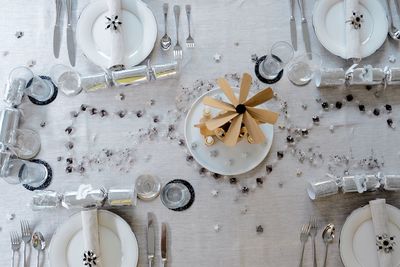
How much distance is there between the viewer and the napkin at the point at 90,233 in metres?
1.34

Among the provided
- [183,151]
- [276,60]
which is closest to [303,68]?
[276,60]

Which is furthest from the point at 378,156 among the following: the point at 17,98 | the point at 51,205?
the point at 17,98

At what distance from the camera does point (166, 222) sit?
1.39 metres

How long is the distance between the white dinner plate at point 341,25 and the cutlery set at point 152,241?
74cm

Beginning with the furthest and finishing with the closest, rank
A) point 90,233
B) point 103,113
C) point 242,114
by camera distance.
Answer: point 103,113, point 90,233, point 242,114

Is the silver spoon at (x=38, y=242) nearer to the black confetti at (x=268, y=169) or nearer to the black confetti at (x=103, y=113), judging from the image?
the black confetti at (x=103, y=113)

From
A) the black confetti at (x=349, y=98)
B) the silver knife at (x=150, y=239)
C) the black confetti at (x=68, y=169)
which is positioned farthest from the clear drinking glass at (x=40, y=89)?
the black confetti at (x=349, y=98)

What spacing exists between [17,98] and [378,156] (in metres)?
1.09

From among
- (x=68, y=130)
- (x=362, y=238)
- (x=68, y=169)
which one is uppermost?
(x=68, y=130)

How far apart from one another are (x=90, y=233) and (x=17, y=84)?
49 cm

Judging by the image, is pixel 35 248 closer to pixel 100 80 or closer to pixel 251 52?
pixel 100 80

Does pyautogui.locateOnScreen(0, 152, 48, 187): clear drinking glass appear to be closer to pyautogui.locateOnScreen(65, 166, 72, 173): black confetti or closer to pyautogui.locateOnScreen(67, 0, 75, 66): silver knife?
pyautogui.locateOnScreen(65, 166, 72, 173): black confetti

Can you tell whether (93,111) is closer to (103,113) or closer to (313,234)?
(103,113)

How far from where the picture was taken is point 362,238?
1379 millimetres
